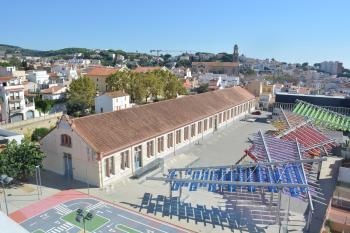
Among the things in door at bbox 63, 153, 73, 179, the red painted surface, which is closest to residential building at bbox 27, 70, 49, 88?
door at bbox 63, 153, 73, 179

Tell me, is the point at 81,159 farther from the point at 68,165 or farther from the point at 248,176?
the point at 248,176

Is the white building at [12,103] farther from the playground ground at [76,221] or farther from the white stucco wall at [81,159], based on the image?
the playground ground at [76,221]

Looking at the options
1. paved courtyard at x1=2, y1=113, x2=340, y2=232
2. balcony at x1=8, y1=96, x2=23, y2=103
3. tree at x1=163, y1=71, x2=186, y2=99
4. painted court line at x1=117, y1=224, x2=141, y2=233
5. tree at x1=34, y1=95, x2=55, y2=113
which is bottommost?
A: painted court line at x1=117, y1=224, x2=141, y2=233

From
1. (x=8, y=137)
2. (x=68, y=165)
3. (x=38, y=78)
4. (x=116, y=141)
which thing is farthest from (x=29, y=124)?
(x=38, y=78)

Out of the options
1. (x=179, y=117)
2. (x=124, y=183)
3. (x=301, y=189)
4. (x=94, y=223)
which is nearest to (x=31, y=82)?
(x=179, y=117)

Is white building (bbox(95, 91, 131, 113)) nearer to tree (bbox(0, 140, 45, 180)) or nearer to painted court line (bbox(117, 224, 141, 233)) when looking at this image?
tree (bbox(0, 140, 45, 180))

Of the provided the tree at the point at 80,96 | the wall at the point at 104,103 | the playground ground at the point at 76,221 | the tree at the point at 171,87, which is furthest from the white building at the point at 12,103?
the playground ground at the point at 76,221
